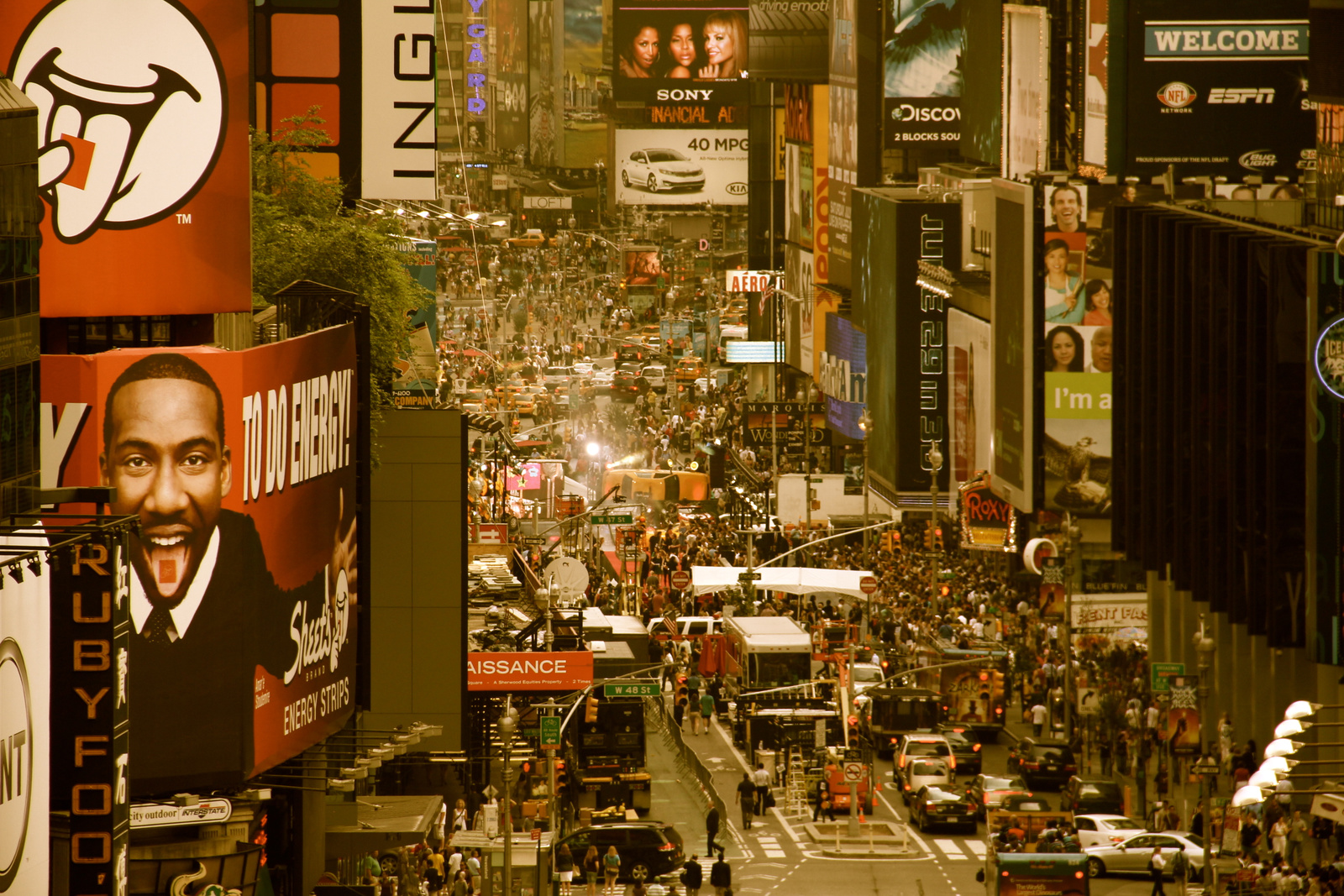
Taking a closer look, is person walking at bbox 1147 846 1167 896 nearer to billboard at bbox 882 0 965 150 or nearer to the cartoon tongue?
the cartoon tongue

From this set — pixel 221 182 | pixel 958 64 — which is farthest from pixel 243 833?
pixel 958 64

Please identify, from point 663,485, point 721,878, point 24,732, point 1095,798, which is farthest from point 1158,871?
point 663,485

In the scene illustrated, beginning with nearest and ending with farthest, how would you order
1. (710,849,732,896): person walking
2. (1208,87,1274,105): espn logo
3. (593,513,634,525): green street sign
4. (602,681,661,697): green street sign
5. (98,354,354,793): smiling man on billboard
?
(98,354,354,793): smiling man on billboard
(710,849,732,896): person walking
(602,681,661,697): green street sign
(593,513,634,525): green street sign
(1208,87,1274,105): espn logo

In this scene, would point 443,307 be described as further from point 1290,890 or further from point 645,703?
point 1290,890

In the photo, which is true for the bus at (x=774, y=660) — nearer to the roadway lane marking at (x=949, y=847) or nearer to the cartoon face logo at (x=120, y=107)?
the roadway lane marking at (x=949, y=847)

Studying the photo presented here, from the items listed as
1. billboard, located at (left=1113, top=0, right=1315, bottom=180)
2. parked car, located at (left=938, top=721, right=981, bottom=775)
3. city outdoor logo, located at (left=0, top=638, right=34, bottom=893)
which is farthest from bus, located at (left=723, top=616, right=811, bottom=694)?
city outdoor logo, located at (left=0, top=638, right=34, bottom=893)

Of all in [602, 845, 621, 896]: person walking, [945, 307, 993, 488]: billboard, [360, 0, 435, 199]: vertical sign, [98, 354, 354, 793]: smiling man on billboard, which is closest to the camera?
[98, 354, 354, 793]: smiling man on billboard
